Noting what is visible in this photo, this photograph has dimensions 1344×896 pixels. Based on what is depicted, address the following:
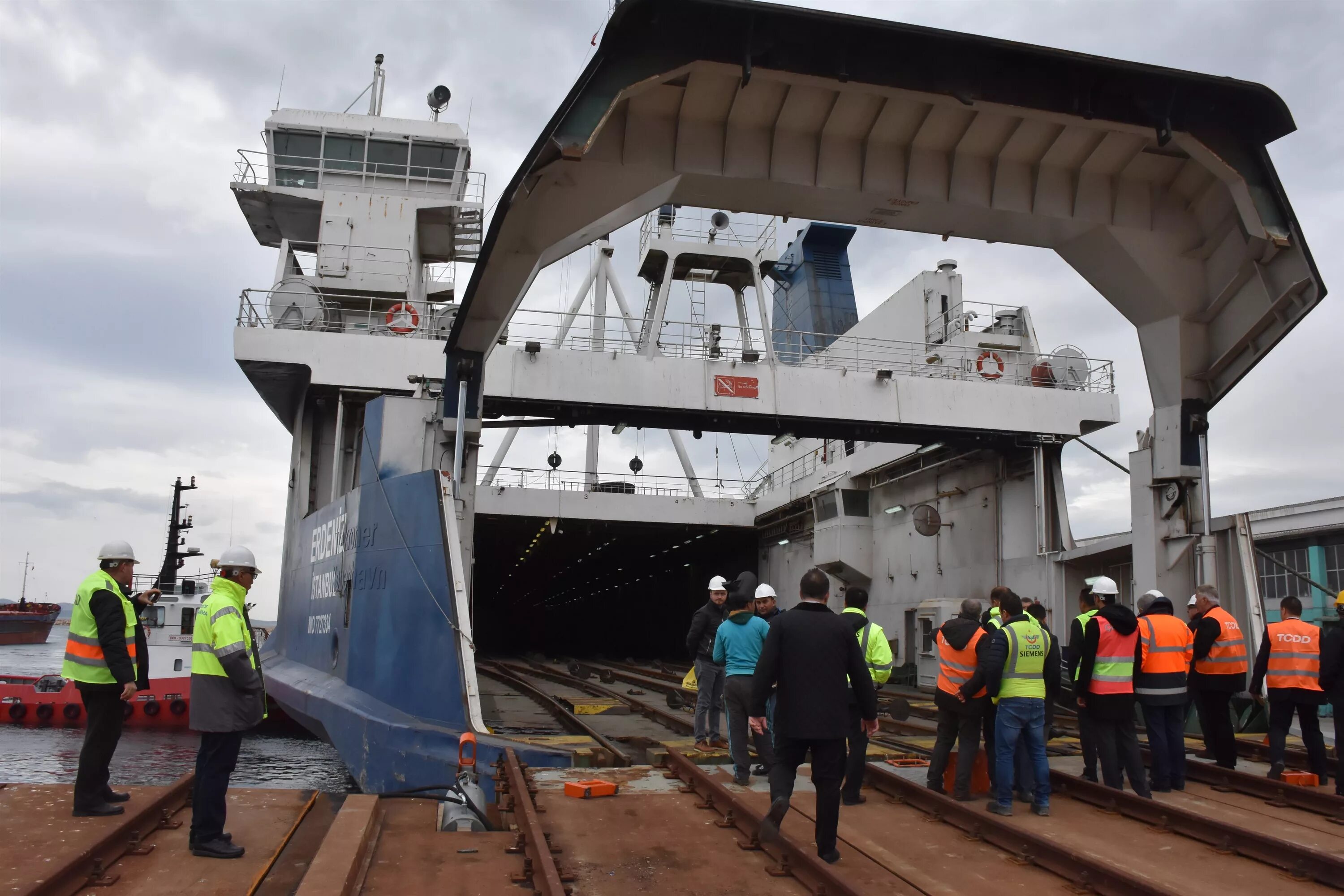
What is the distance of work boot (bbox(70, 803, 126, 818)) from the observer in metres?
5.23

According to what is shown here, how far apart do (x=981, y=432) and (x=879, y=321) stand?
6.63 meters

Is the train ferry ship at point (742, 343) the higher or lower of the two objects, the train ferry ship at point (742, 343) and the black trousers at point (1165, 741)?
the higher

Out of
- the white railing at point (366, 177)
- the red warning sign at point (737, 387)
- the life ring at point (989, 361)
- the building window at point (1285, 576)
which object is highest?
the white railing at point (366, 177)

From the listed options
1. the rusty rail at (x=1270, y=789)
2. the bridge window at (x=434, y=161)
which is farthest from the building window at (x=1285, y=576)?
the bridge window at (x=434, y=161)

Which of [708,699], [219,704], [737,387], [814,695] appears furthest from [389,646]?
[814,695]

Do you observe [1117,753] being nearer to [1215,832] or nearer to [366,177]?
[1215,832]

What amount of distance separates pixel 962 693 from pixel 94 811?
5208 millimetres

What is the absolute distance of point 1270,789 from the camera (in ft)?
22.6

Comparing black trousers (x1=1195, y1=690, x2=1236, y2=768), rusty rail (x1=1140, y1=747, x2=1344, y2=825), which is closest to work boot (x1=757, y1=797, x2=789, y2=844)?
rusty rail (x1=1140, y1=747, x2=1344, y2=825)

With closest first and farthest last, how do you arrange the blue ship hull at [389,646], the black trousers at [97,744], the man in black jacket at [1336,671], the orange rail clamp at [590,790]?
1. the black trousers at [97,744]
2. the orange rail clamp at [590,790]
3. the man in black jacket at [1336,671]
4. the blue ship hull at [389,646]

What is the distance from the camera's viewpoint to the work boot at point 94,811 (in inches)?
206

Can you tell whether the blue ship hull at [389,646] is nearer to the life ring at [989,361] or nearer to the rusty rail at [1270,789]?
the rusty rail at [1270,789]

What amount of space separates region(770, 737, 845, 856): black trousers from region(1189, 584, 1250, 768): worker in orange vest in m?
4.41

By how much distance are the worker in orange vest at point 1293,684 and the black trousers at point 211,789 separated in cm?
710
